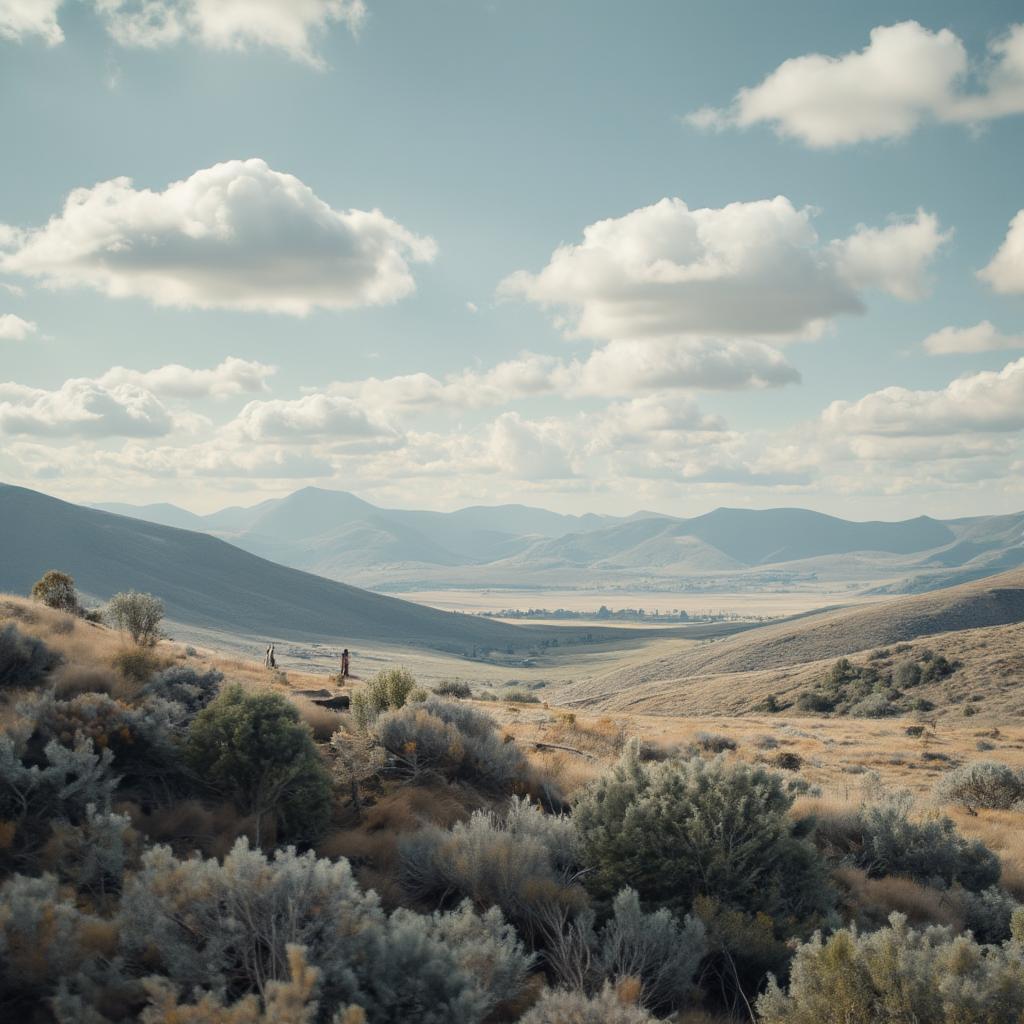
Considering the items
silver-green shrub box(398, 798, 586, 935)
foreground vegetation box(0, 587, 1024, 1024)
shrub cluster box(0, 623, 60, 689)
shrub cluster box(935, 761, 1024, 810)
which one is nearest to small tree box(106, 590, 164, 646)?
foreground vegetation box(0, 587, 1024, 1024)

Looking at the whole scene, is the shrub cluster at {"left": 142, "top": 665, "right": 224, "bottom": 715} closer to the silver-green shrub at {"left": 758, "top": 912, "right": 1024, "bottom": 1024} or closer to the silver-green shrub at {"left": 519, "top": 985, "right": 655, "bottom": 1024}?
the silver-green shrub at {"left": 519, "top": 985, "right": 655, "bottom": 1024}

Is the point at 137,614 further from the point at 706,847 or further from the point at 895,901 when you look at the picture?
Answer: the point at 895,901

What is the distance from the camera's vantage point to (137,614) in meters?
20.6

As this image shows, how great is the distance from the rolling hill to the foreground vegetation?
4549 cm

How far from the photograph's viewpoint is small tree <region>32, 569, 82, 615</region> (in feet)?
74.7

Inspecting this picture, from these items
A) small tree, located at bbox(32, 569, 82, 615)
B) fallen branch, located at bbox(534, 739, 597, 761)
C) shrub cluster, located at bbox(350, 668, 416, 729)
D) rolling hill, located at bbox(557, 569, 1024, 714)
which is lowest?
rolling hill, located at bbox(557, 569, 1024, 714)

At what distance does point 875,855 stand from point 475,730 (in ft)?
19.1

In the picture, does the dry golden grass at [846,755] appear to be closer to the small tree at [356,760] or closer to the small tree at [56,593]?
the small tree at [356,760]

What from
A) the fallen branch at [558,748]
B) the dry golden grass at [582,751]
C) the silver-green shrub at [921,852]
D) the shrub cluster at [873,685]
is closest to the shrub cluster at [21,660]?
the dry golden grass at [582,751]

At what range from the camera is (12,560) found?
195750mm

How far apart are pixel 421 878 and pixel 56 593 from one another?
20.4 m

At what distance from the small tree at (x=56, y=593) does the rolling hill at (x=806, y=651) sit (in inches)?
1754

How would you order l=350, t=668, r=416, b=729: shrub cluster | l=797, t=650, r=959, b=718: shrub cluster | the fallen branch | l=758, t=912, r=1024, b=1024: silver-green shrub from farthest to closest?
l=797, t=650, r=959, b=718: shrub cluster < the fallen branch < l=350, t=668, r=416, b=729: shrub cluster < l=758, t=912, r=1024, b=1024: silver-green shrub

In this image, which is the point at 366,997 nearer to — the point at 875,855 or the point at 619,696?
the point at 875,855
